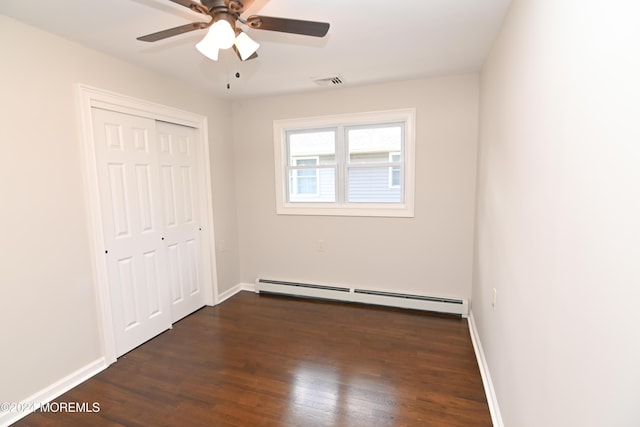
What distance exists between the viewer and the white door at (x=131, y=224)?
251 centimetres

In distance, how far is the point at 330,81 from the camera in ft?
10.5

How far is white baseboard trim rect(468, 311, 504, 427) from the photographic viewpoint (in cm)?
184

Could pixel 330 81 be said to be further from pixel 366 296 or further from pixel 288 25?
pixel 366 296

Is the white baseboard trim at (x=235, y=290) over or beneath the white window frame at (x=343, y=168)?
beneath

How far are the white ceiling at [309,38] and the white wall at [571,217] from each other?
20.1 inches

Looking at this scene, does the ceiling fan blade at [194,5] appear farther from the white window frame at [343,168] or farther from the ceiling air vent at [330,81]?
the white window frame at [343,168]

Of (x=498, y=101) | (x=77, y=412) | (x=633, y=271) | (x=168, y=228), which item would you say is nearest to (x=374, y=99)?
(x=498, y=101)

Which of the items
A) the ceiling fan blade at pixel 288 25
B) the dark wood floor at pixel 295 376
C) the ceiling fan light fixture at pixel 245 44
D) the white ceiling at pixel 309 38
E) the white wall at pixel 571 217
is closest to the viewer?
the white wall at pixel 571 217

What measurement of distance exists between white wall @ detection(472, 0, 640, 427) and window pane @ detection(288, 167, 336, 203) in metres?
2.17

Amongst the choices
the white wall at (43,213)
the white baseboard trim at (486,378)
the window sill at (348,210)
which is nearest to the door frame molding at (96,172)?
the white wall at (43,213)

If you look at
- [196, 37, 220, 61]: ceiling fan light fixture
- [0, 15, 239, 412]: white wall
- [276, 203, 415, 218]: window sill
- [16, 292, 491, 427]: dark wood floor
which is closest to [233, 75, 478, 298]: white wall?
[276, 203, 415, 218]: window sill

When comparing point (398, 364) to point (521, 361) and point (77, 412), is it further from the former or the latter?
point (77, 412)

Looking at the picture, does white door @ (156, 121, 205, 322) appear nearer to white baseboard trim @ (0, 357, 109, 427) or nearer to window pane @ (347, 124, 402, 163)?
white baseboard trim @ (0, 357, 109, 427)

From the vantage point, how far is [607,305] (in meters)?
0.77
